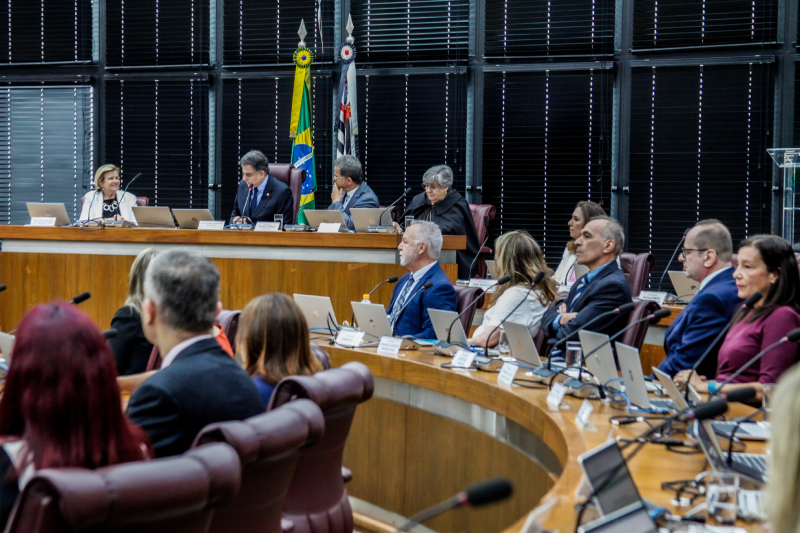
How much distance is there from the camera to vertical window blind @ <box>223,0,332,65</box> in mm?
7891

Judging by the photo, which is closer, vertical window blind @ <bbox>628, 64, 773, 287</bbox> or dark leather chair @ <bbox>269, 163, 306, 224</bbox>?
dark leather chair @ <bbox>269, 163, 306, 224</bbox>

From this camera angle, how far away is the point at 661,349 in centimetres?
516

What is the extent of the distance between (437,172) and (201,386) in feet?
15.4

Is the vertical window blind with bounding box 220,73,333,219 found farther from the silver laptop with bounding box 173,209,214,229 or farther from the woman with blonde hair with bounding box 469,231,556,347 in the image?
the woman with blonde hair with bounding box 469,231,556,347

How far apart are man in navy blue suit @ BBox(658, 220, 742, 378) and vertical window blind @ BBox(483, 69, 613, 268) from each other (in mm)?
3925

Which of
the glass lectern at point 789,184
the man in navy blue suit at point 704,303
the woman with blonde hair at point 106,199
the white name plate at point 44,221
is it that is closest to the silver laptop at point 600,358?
the man in navy blue suit at point 704,303

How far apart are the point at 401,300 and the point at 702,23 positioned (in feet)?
14.2

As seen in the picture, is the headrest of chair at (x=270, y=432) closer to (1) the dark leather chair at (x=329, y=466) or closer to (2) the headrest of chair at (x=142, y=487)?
(2) the headrest of chair at (x=142, y=487)

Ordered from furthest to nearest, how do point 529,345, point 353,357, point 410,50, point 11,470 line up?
point 410,50, point 353,357, point 529,345, point 11,470

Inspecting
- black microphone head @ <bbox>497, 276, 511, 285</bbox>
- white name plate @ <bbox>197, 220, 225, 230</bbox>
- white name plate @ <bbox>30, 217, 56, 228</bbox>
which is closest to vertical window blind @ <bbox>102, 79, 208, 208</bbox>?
white name plate @ <bbox>30, 217, 56, 228</bbox>

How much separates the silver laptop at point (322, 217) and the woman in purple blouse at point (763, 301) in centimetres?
313

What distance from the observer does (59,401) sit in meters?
1.40

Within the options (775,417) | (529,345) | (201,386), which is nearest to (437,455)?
(529,345)

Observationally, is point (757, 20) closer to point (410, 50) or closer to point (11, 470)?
point (410, 50)
